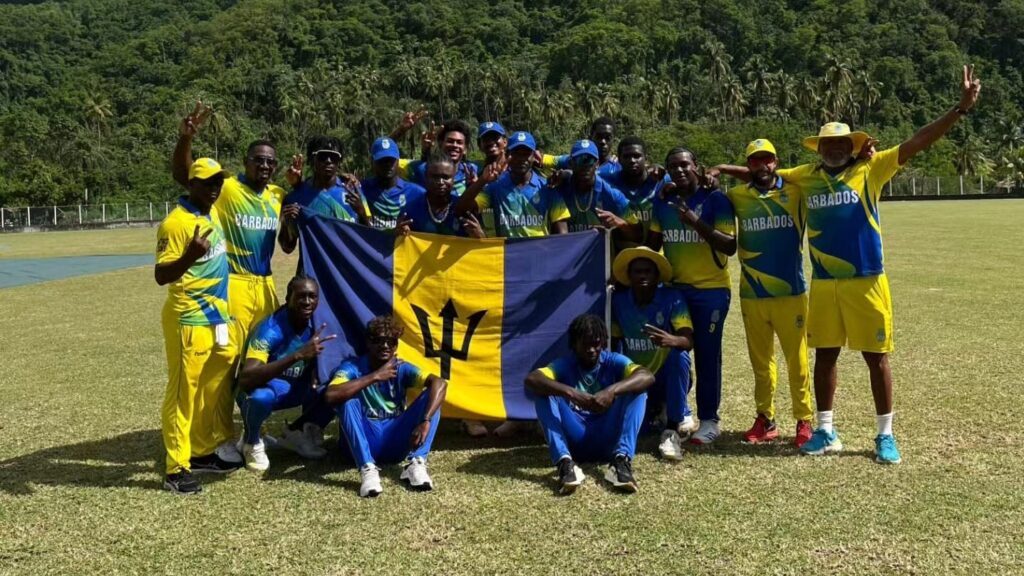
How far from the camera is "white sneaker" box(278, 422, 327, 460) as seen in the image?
602cm

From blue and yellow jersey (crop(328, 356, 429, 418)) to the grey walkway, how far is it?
61.1 ft

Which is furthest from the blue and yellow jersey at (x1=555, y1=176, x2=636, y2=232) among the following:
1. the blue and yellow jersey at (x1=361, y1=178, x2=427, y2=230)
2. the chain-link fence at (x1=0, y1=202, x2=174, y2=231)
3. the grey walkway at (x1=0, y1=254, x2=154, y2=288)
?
the chain-link fence at (x1=0, y1=202, x2=174, y2=231)

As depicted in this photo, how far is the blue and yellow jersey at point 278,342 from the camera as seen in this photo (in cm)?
578

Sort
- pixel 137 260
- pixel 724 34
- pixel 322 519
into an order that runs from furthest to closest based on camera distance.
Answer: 1. pixel 724 34
2. pixel 137 260
3. pixel 322 519

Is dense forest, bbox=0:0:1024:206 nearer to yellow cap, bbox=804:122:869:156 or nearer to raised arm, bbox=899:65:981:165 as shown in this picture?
yellow cap, bbox=804:122:869:156

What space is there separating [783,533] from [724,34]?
147111 millimetres

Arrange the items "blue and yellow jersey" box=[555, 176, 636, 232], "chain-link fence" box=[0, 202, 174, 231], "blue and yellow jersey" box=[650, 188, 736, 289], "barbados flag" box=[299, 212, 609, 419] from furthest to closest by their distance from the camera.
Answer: "chain-link fence" box=[0, 202, 174, 231] < "blue and yellow jersey" box=[555, 176, 636, 232] < "barbados flag" box=[299, 212, 609, 419] < "blue and yellow jersey" box=[650, 188, 736, 289]

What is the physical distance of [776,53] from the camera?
428 feet

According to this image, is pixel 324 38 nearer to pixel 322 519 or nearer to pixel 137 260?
pixel 137 260

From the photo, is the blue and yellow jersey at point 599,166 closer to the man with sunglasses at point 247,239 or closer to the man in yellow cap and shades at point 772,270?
the man in yellow cap and shades at point 772,270

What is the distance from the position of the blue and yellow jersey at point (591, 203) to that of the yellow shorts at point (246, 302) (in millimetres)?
2521

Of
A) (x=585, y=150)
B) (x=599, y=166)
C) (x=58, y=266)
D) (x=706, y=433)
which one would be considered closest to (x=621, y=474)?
(x=706, y=433)

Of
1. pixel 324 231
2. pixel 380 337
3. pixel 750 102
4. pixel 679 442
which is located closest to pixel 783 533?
pixel 679 442

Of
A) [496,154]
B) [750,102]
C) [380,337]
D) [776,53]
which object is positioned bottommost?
[380,337]
